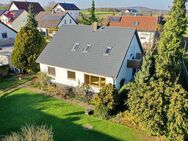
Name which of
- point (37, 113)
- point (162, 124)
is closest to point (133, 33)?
point (162, 124)

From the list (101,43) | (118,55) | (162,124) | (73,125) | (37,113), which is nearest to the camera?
(162,124)

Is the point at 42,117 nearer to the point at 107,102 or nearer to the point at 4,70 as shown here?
the point at 107,102

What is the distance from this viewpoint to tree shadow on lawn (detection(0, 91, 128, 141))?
2062 cm

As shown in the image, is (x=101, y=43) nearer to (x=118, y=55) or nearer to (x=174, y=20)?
(x=118, y=55)

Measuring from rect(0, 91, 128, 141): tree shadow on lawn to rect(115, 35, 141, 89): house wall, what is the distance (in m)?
5.93

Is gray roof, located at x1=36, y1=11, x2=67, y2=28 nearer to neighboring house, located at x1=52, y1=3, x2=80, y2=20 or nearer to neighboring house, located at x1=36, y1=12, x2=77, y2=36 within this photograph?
neighboring house, located at x1=36, y1=12, x2=77, y2=36

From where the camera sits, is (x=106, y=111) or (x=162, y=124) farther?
(x=106, y=111)

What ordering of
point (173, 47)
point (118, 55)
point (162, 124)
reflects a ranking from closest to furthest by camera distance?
1. point (162, 124)
2. point (118, 55)
3. point (173, 47)

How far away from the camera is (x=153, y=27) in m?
53.8

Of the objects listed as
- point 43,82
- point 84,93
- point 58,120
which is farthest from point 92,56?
point 58,120

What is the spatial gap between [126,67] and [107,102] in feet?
21.1

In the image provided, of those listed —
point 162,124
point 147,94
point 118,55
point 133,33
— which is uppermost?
point 133,33

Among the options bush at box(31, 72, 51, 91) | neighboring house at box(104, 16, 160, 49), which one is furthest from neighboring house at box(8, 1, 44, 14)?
bush at box(31, 72, 51, 91)

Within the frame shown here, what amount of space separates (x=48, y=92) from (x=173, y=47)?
17570 mm
